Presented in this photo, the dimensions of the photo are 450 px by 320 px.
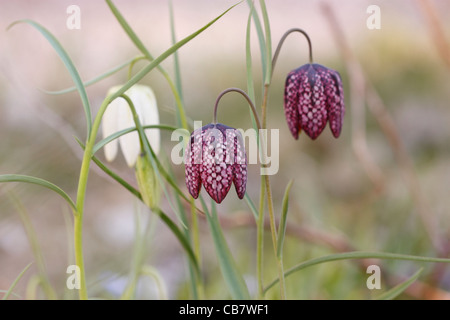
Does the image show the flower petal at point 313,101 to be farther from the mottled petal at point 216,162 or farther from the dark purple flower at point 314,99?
the mottled petal at point 216,162

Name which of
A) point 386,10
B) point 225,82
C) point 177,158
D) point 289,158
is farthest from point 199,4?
point 177,158

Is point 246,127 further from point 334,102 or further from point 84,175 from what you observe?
point 84,175

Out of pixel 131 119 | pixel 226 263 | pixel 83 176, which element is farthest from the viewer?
pixel 131 119

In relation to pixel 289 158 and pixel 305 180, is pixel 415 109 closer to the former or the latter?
pixel 289 158

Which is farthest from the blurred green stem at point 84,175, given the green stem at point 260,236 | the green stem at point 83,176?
the green stem at point 260,236

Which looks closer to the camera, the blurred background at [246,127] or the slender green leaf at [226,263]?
the slender green leaf at [226,263]

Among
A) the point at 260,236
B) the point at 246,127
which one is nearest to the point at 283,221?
the point at 260,236

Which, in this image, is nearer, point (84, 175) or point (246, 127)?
point (84, 175)
